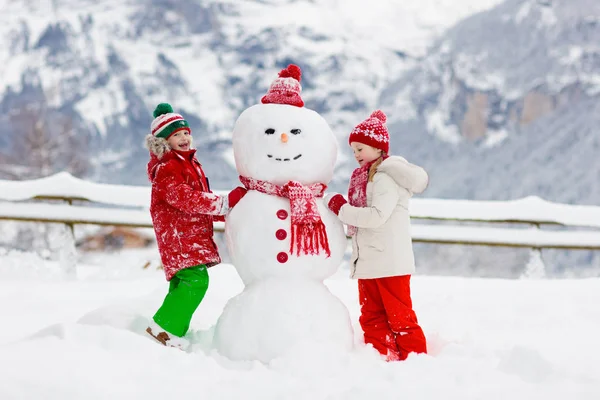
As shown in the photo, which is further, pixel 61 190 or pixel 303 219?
pixel 61 190

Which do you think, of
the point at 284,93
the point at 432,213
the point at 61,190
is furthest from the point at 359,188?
the point at 61,190

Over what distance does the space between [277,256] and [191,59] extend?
70047 mm

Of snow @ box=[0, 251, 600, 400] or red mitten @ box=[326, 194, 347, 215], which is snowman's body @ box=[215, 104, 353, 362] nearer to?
red mitten @ box=[326, 194, 347, 215]

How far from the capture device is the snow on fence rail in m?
5.21

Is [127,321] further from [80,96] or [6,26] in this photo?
[6,26]

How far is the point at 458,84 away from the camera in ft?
170

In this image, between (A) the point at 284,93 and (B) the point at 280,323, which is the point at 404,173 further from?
(B) the point at 280,323

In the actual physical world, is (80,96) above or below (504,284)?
above

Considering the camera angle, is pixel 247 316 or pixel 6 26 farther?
pixel 6 26

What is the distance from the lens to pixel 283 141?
2.75 m

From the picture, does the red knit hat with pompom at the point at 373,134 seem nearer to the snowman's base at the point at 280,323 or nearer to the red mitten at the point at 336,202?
the red mitten at the point at 336,202

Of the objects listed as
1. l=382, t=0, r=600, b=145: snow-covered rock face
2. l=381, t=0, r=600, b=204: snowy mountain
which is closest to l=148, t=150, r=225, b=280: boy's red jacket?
l=381, t=0, r=600, b=204: snowy mountain

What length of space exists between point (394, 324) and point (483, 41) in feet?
175

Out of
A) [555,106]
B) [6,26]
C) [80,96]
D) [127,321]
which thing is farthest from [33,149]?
[6,26]
